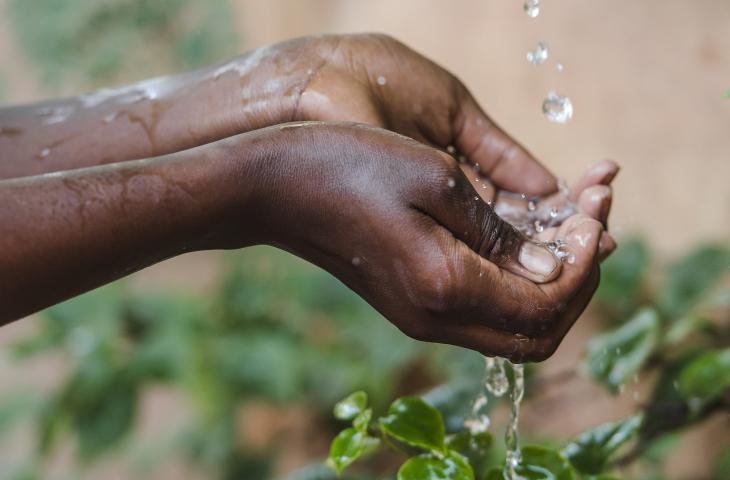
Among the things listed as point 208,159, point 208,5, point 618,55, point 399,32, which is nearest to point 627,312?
point 618,55

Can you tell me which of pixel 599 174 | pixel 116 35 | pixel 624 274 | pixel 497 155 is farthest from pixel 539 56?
pixel 116 35

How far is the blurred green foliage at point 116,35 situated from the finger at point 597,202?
11.8 feet

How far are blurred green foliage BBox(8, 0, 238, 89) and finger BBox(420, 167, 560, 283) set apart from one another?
3.77 metres

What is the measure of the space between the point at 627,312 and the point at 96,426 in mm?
1957

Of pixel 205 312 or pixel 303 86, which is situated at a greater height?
pixel 303 86

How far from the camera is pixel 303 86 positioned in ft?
4.44

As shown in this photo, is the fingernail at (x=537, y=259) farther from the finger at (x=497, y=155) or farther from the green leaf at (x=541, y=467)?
the finger at (x=497, y=155)

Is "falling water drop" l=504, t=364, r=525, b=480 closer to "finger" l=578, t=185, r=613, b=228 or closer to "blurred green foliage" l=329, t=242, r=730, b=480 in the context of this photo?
"blurred green foliage" l=329, t=242, r=730, b=480

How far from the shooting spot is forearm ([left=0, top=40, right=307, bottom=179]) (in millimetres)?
1387

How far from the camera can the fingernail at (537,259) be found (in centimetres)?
97

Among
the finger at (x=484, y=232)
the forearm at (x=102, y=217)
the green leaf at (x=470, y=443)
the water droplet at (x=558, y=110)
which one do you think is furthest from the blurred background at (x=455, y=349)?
the forearm at (x=102, y=217)

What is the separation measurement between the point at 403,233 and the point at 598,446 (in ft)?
1.56

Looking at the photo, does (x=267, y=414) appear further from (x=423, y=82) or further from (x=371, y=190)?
(x=371, y=190)

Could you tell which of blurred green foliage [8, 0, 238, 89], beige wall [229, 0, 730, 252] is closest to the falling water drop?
beige wall [229, 0, 730, 252]
